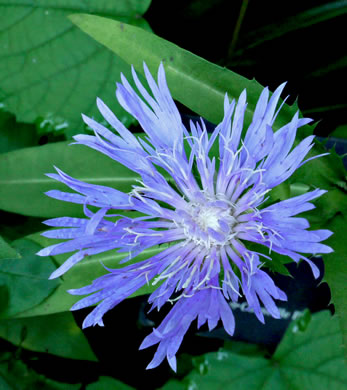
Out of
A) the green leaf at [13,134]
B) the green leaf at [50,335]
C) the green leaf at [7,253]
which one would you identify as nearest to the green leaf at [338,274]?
the green leaf at [7,253]

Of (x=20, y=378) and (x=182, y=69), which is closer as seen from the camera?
(x=182, y=69)

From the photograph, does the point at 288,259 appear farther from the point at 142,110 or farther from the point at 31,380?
the point at 31,380

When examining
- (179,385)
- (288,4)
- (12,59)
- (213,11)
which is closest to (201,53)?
(213,11)

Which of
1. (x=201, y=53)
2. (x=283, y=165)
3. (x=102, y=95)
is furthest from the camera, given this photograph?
(x=201, y=53)

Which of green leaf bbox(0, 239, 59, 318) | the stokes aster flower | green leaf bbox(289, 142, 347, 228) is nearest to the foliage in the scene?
green leaf bbox(0, 239, 59, 318)

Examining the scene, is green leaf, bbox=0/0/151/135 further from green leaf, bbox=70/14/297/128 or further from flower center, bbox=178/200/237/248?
flower center, bbox=178/200/237/248

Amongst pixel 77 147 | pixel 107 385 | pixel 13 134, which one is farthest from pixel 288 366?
pixel 13 134

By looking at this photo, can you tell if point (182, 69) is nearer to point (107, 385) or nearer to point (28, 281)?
point (28, 281)

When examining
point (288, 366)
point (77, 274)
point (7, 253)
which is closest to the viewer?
point (7, 253)
